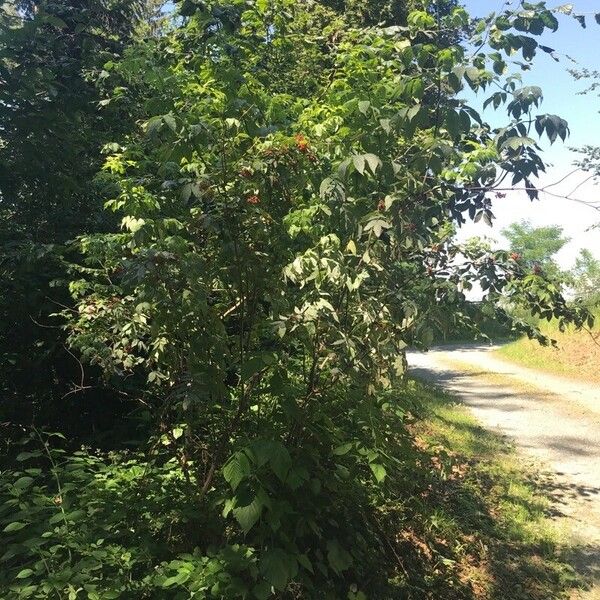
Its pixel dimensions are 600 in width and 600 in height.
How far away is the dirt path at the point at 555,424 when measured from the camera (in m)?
4.99

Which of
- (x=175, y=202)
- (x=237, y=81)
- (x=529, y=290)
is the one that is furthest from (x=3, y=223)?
(x=529, y=290)

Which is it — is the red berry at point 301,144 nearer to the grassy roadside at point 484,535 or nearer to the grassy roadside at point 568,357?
the grassy roadside at point 484,535

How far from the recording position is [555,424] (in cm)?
869

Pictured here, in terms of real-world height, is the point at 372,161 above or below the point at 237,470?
above

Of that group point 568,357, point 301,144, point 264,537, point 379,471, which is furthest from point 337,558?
point 568,357

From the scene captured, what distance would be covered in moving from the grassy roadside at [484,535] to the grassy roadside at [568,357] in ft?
25.7

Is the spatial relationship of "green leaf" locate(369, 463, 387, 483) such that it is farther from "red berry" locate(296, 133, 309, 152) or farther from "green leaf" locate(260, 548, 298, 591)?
"red berry" locate(296, 133, 309, 152)

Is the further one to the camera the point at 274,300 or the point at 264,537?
the point at 274,300

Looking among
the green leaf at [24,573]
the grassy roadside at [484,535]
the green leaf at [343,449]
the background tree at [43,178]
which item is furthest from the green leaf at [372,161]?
the background tree at [43,178]

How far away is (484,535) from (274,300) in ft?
11.2

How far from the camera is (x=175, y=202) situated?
10.6ft

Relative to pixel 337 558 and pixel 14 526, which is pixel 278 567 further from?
pixel 14 526

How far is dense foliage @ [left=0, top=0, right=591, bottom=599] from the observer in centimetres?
235

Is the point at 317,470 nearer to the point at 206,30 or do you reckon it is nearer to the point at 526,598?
the point at 526,598
